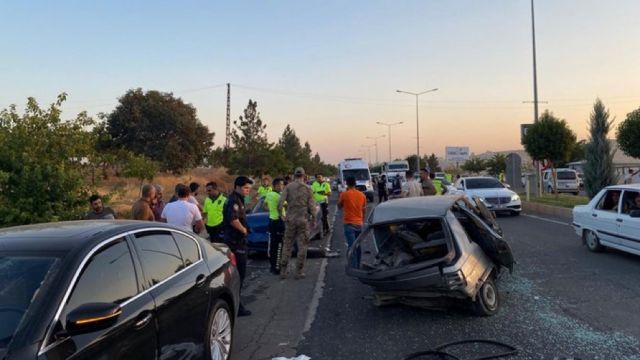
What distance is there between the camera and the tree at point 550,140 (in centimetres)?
2798

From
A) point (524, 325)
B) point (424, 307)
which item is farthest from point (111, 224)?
point (524, 325)

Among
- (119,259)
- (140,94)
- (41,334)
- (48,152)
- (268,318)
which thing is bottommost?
(268,318)

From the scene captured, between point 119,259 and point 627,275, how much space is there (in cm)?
773

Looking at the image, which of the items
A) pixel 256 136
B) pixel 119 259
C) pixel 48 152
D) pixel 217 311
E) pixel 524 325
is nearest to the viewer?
pixel 119 259

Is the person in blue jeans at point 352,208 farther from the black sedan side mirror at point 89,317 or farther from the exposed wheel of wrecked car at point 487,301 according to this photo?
the black sedan side mirror at point 89,317

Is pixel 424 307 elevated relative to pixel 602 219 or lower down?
lower down

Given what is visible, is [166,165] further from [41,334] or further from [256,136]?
[41,334]

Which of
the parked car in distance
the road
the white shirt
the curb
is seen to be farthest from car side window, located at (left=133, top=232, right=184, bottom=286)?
the curb

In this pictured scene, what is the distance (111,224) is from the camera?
418 centimetres

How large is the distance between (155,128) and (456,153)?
149 ft

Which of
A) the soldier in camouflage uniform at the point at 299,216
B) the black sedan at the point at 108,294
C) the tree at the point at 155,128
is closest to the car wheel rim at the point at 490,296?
the black sedan at the point at 108,294

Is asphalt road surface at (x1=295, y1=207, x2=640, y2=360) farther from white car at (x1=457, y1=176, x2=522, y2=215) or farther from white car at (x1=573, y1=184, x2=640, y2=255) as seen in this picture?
white car at (x1=457, y1=176, x2=522, y2=215)

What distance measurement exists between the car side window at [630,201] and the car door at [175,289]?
316 inches

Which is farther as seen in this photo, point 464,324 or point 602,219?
point 602,219
